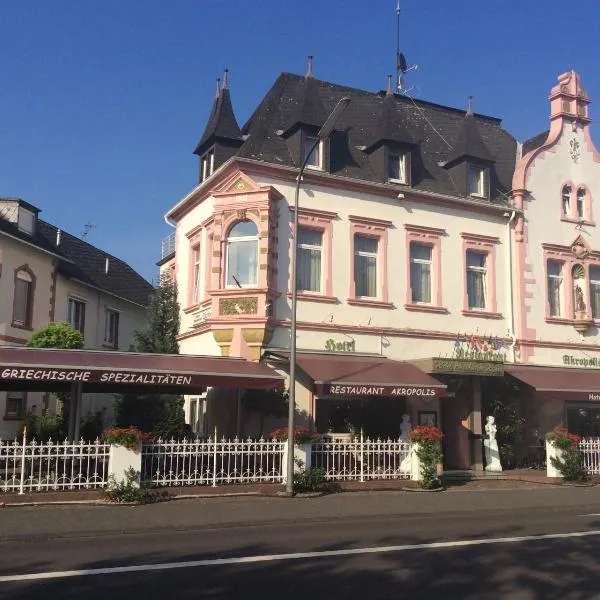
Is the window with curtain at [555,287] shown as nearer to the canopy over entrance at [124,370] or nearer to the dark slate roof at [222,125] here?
the canopy over entrance at [124,370]

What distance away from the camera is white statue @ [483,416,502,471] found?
69.1 feet

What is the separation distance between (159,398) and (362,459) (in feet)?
25.0

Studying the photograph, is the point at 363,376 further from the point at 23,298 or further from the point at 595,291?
the point at 23,298

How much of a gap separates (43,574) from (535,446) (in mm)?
17632

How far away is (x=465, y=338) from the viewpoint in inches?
873

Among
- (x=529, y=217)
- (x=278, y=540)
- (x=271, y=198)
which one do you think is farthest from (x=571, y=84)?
(x=278, y=540)

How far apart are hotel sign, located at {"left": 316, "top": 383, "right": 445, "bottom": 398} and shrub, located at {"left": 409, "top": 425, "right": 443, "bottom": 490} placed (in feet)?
3.77

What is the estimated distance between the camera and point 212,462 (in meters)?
16.2

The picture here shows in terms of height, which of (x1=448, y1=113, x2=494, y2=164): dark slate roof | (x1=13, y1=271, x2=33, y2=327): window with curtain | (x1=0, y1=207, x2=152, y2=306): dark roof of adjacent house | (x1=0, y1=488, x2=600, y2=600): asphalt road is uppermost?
(x1=448, y1=113, x2=494, y2=164): dark slate roof

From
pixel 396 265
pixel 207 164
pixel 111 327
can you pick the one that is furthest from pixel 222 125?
pixel 111 327

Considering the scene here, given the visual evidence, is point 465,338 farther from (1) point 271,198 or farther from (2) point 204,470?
(2) point 204,470

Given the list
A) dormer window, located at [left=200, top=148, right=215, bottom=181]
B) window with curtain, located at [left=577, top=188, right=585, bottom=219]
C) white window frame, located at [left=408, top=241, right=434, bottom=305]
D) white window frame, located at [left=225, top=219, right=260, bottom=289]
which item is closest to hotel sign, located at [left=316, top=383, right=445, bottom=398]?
white window frame, located at [left=225, top=219, right=260, bottom=289]

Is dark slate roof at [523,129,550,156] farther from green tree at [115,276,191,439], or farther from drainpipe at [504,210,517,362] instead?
green tree at [115,276,191,439]

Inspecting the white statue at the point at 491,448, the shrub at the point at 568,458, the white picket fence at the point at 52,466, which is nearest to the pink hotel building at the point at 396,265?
the white statue at the point at 491,448
